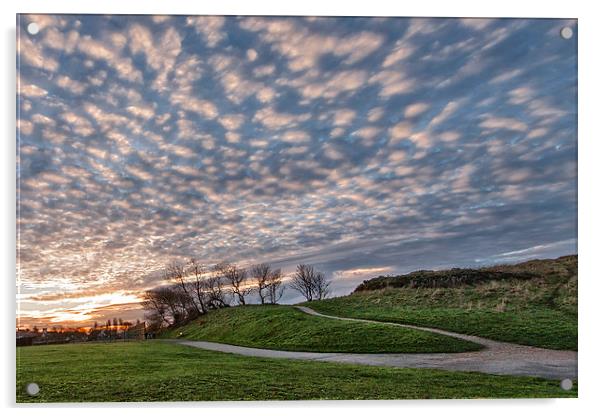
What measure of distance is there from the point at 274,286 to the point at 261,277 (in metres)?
0.23

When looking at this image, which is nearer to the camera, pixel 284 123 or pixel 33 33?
pixel 33 33

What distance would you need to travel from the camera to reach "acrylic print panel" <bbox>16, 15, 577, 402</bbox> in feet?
18.4

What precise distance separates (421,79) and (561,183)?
229 centimetres

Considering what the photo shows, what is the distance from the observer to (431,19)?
230 inches

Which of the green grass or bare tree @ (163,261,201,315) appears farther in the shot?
the green grass

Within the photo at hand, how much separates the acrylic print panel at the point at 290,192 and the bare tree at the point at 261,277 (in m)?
0.03

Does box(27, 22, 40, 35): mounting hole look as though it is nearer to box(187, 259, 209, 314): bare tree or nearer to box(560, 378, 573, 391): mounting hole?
box(187, 259, 209, 314): bare tree

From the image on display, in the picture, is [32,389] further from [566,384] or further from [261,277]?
[566,384]

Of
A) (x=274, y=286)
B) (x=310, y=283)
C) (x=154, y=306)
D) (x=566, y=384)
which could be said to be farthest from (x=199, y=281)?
(x=566, y=384)

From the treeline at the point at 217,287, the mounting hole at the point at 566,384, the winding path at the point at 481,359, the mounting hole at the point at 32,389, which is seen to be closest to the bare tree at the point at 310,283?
the treeline at the point at 217,287

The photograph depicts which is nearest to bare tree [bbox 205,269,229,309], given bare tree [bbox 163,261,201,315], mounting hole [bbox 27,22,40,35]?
bare tree [bbox 163,261,201,315]

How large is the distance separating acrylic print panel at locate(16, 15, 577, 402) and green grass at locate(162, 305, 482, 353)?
0.60 ft

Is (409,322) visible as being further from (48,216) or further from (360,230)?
(48,216)

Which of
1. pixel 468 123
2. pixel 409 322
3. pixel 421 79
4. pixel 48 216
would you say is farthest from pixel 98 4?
pixel 409 322
